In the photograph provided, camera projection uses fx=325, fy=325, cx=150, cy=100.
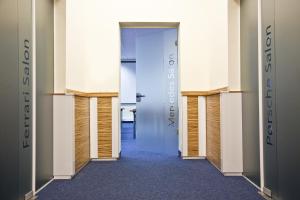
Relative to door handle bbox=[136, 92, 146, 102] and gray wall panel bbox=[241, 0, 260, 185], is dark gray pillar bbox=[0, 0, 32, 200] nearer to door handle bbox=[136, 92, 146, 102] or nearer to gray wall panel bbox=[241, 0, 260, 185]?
gray wall panel bbox=[241, 0, 260, 185]

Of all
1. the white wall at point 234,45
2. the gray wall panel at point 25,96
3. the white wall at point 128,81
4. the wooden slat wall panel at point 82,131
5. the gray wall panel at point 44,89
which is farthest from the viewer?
the white wall at point 128,81

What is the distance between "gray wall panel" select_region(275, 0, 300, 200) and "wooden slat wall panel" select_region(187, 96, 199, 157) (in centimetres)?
220

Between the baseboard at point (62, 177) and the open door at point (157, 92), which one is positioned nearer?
the baseboard at point (62, 177)

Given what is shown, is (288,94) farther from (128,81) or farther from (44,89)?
(128,81)

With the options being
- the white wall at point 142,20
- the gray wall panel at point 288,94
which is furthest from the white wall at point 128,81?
the gray wall panel at point 288,94

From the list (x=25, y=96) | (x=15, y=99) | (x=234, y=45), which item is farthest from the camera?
(x=234, y=45)

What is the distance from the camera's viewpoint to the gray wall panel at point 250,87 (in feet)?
9.52

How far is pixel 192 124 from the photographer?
14.9ft

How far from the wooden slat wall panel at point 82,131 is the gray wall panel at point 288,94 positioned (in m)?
2.15

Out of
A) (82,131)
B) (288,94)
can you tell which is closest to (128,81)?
(82,131)

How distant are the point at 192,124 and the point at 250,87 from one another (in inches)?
63.1

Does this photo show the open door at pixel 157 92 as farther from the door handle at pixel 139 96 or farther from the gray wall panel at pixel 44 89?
the gray wall panel at pixel 44 89

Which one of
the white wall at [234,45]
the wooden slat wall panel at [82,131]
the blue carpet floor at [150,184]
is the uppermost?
the white wall at [234,45]

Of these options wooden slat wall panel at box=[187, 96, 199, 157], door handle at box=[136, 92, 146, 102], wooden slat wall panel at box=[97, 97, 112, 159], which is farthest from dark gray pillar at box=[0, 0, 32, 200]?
door handle at box=[136, 92, 146, 102]
